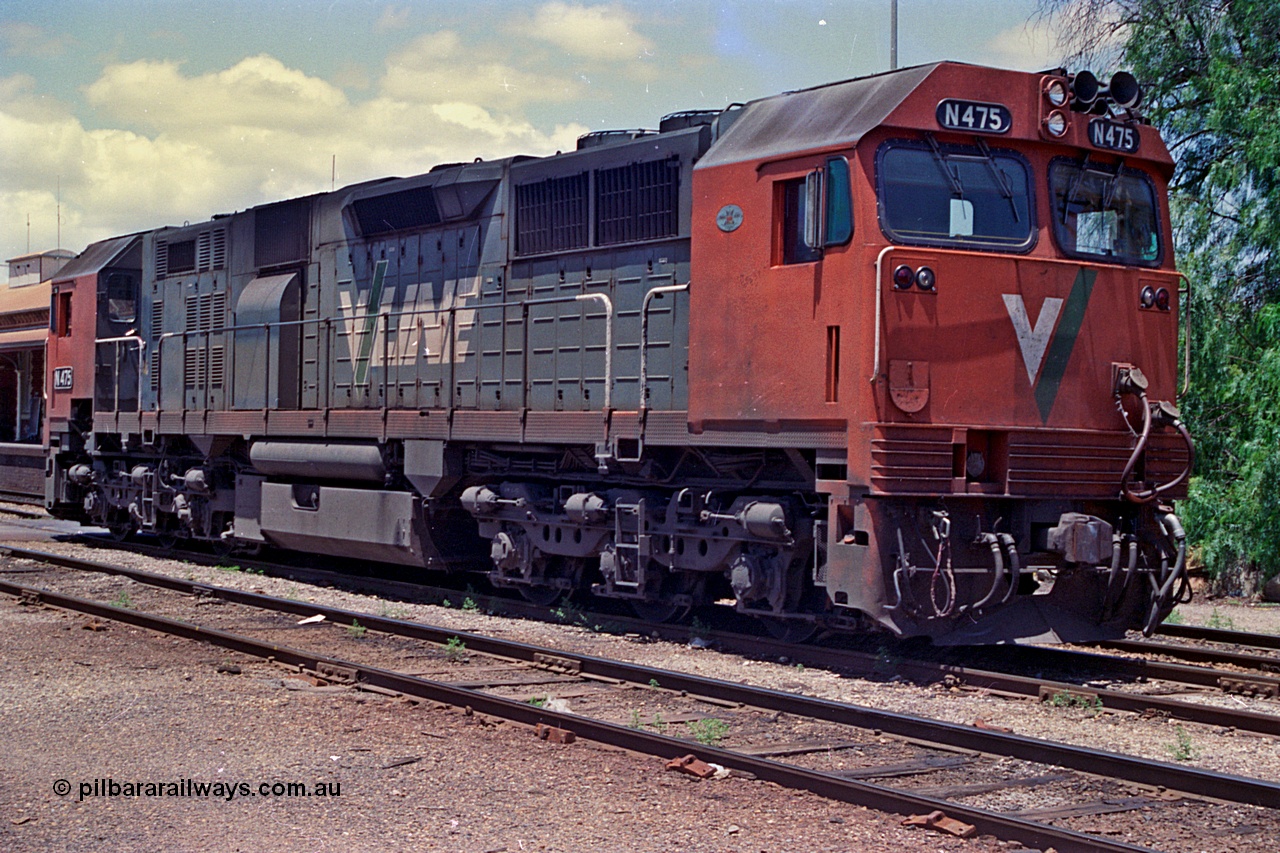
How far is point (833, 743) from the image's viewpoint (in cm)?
687

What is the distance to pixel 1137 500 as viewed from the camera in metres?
8.93


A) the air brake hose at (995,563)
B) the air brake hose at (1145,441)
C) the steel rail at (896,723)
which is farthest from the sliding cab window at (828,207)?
the steel rail at (896,723)

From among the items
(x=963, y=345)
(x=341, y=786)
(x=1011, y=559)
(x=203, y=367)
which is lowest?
(x=341, y=786)

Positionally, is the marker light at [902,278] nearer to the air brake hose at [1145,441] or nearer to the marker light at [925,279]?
the marker light at [925,279]

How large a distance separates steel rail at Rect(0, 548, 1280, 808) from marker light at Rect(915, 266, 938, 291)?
267 centimetres

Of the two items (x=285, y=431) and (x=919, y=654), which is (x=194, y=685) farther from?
(x=285, y=431)

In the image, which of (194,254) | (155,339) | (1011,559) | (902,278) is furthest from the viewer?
(155,339)

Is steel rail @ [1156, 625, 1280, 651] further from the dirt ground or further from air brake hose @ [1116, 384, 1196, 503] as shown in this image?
the dirt ground

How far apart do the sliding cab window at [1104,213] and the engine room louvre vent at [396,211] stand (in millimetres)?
6089

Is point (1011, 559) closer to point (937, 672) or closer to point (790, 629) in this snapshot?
point (937, 672)

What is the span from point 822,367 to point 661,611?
3092mm

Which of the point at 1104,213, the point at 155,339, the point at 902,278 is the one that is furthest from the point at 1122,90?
the point at 155,339

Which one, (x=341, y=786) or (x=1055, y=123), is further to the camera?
(x=1055, y=123)

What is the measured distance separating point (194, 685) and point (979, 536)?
5.03m
